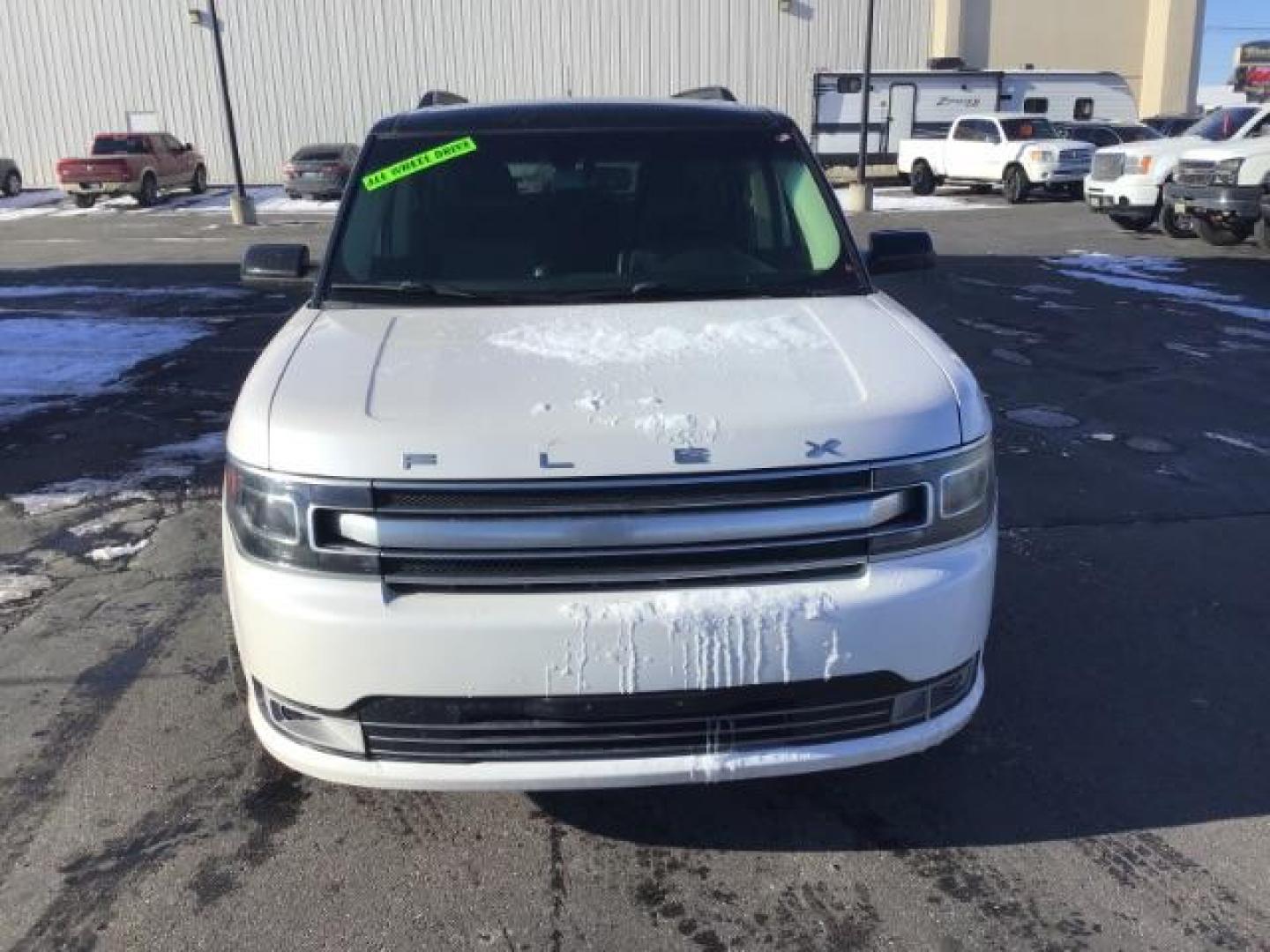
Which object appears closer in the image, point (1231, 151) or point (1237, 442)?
point (1237, 442)

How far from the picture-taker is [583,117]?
14.0ft

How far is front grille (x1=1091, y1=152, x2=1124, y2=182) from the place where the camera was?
60.3ft

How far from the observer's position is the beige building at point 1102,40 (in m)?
40.3

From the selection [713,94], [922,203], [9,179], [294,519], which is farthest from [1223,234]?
[9,179]

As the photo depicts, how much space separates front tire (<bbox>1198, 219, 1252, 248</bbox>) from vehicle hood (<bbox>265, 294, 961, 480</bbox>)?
15396 millimetres

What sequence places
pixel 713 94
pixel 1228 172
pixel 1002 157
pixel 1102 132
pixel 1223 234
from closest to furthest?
pixel 713 94 → pixel 1228 172 → pixel 1223 234 → pixel 1002 157 → pixel 1102 132

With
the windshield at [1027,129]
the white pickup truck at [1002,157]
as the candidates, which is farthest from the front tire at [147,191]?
the windshield at [1027,129]

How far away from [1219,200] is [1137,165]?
293 cm

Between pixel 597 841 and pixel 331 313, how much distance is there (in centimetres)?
182

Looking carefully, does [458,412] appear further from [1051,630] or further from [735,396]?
[1051,630]

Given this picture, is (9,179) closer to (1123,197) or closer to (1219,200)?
(1123,197)

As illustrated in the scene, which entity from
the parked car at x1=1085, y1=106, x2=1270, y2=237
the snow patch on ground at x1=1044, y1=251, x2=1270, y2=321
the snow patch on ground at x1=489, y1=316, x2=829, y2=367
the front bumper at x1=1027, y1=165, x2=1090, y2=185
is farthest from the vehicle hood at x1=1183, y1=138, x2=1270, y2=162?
the snow patch on ground at x1=489, y1=316, x2=829, y2=367

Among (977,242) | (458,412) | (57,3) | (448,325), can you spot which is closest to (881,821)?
(458,412)

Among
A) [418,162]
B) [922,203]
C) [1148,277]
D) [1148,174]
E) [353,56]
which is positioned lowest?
[922,203]
